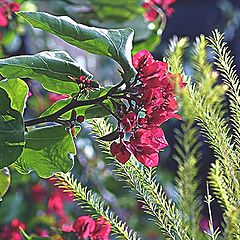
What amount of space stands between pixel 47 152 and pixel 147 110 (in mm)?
99

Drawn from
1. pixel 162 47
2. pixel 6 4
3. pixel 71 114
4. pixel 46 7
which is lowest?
pixel 162 47

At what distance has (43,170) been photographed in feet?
1.78

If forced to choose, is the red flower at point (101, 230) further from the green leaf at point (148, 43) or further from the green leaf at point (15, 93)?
the green leaf at point (148, 43)

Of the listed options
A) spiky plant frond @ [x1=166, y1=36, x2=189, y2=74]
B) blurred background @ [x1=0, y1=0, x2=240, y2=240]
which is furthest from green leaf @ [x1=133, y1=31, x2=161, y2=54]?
spiky plant frond @ [x1=166, y1=36, x2=189, y2=74]

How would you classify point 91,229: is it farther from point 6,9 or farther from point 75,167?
point 75,167

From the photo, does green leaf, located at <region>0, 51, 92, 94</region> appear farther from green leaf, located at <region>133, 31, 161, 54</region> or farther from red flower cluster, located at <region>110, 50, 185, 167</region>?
green leaf, located at <region>133, 31, 161, 54</region>

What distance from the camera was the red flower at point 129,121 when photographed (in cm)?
49

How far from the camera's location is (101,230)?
61 cm

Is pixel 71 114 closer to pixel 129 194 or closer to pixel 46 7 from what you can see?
pixel 46 7

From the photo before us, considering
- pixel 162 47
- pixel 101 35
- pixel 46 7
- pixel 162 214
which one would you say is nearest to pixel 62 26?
pixel 101 35

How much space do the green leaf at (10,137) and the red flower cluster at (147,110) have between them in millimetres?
74

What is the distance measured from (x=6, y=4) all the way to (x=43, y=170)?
0.31 meters

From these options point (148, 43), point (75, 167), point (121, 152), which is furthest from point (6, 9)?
point (75, 167)

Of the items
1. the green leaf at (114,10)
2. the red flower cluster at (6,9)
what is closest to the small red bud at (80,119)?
the red flower cluster at (6,9)
